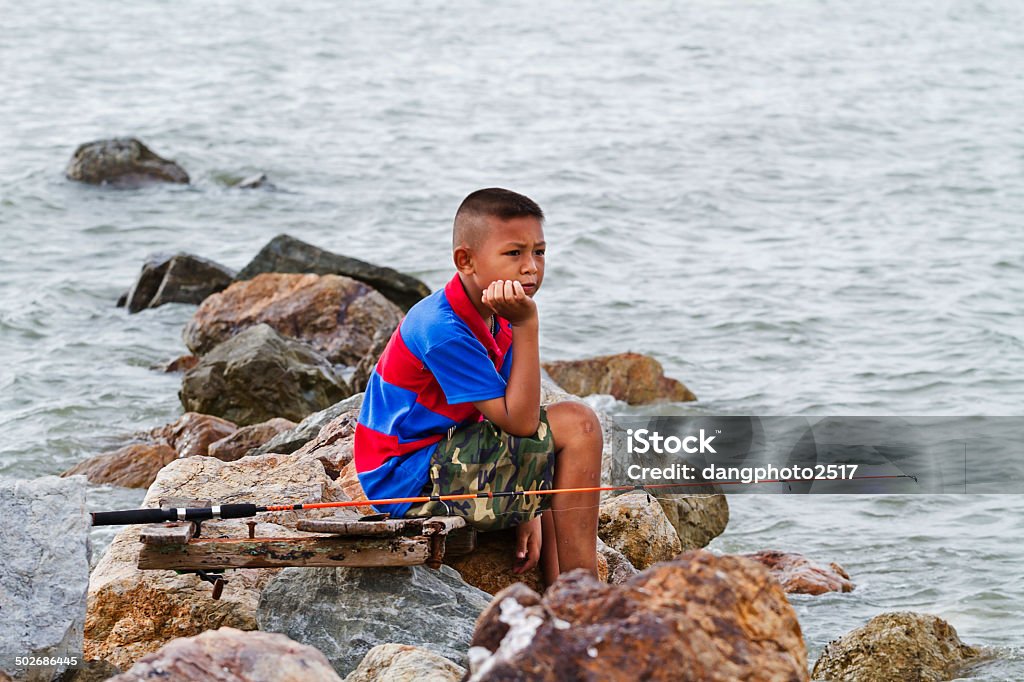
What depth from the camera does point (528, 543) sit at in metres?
4.01

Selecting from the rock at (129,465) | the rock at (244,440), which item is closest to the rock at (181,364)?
the rock at (129,465)

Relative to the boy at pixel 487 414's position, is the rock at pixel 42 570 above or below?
below

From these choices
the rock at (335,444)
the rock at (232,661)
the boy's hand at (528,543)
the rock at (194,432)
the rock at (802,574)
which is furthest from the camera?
the rock at (194,432)

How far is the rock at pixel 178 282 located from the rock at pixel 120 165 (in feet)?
16.8

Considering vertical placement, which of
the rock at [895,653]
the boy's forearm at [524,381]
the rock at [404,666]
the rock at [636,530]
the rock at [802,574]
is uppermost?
the boy's forearm at [524,381]

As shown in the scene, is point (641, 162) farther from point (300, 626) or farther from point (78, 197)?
point (300, 626)

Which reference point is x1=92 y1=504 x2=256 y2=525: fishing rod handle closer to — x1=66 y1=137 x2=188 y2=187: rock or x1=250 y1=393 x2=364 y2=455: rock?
x1=250 y1=393 x2=364 y2=455: rock

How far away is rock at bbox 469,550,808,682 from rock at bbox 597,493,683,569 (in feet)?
7.93

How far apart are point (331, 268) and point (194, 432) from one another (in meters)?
3.22

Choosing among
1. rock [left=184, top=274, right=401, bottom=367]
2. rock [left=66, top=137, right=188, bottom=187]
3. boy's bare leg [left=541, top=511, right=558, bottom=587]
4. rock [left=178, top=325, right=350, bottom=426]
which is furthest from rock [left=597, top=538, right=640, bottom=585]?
rock [left=66, top=137, right=188, bottom=187]

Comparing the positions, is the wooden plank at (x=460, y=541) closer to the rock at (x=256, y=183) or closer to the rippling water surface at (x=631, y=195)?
A: the rippling water surface at (x=631, y=195)

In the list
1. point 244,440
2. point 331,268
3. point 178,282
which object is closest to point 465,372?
point 244,440

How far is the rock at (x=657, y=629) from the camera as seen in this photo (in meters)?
2.33

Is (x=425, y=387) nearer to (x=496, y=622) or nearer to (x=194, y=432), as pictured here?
(x=496, y=622)
